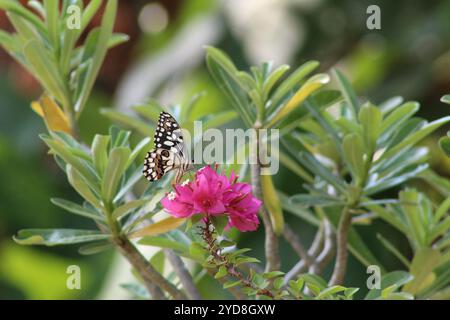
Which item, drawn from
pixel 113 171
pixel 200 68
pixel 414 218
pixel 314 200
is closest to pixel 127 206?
pixel 113 171

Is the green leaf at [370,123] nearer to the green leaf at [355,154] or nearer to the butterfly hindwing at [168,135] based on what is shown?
the green leaf at [355,154]

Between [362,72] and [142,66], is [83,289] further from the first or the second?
[362,72]

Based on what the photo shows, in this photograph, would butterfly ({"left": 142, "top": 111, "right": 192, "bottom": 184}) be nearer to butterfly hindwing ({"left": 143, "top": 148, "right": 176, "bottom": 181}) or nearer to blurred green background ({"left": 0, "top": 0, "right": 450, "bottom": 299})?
butterfly hindwing ({"left": 143, "top": 148, "right": 176, "bottom": 181})

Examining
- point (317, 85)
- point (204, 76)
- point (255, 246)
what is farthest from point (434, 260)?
point (204, 76)

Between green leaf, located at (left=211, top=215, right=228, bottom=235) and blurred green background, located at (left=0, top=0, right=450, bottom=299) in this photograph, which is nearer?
green leaf, located at (left=211, top=215, right=228, bottom=235)

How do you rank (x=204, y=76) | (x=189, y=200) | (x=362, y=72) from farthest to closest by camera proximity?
1. (x=362, y=72)
2. (x=204, y=76)
3. (x=189, y=200)

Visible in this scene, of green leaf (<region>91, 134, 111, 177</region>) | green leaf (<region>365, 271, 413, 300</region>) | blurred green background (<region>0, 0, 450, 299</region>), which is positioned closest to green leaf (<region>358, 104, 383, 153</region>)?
green leaf (<region>365, 271, 413, 300</region>)

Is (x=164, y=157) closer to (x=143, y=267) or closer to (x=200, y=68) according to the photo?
(x=143, y=267)
